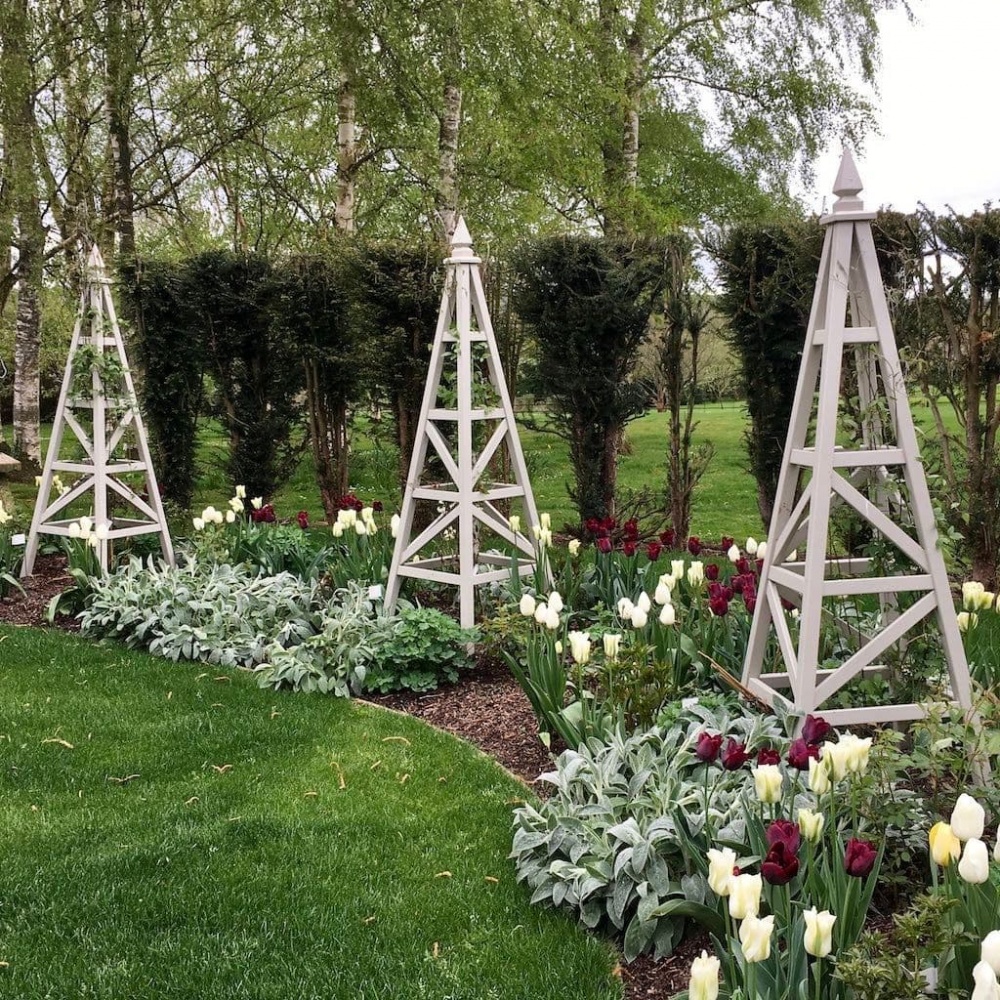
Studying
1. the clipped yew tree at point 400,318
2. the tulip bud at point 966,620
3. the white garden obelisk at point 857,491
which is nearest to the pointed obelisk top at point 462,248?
the clipped yew tree at point 400,318

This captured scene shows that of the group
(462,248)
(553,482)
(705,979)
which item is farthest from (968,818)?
(553,482)

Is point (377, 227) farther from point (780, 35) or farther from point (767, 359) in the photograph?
point (767, 359)

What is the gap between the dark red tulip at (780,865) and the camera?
1806 millimetres

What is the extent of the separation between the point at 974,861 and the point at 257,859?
2243 millimetres

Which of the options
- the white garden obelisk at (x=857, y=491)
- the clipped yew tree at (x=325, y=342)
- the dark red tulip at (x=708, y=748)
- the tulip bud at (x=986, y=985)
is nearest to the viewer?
the tulip bud at (x=986, y=985)

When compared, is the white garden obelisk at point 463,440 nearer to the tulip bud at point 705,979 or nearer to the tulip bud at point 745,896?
the tulip bud at point 745,896

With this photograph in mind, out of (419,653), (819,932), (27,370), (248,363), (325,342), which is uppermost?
(27,370)

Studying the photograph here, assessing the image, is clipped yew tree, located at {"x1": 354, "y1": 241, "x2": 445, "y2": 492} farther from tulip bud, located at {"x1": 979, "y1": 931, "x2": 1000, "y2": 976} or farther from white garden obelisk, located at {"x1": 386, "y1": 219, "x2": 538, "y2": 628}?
tulip bud, located at {"x1": 979, "y1": 931, "x2": 1000, "y2": 976}

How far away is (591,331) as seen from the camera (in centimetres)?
689

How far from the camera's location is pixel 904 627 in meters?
3.13

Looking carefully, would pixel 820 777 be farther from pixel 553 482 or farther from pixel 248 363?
pixel 553 482

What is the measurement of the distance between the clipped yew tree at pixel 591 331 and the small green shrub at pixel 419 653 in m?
2.64

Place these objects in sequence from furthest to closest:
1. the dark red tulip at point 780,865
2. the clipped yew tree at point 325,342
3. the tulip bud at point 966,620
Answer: the clipped yew tree at point 325,342 < the tulip bud at point 966,620 < the dark red tulip at point 780,865

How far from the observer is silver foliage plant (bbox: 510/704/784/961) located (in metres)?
2.63
